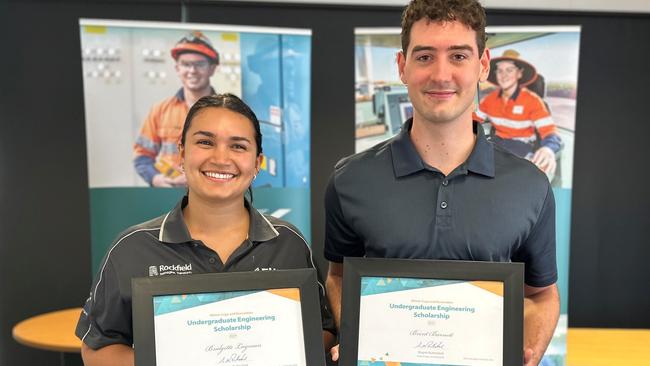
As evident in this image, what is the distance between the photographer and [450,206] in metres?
1.78

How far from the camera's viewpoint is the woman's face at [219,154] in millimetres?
1798

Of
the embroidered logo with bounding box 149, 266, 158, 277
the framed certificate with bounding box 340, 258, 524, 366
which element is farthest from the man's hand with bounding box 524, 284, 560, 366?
the embroidered logo with bounding box 149, 266, 158, 277

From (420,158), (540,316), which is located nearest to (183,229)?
(420,158)

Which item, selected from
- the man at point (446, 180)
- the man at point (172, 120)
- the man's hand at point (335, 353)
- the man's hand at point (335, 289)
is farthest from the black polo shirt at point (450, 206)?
the man at point (172, 120)

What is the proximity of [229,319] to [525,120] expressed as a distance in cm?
242

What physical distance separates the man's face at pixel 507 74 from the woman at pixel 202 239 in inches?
78.9

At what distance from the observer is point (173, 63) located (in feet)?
10.8

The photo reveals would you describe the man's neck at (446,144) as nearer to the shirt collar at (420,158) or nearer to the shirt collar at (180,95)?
the shirt collar at (420,158)

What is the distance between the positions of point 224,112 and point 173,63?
164cm

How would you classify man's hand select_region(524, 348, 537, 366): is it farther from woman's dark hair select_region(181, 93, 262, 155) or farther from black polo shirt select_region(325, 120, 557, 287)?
woman's dark hair select_region(181, 93, 262, 155)

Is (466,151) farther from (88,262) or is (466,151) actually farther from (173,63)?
(88,262)

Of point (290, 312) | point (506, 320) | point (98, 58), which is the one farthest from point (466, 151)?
point (98, 58)

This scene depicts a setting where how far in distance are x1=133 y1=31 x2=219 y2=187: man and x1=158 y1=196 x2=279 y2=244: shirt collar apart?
143cm

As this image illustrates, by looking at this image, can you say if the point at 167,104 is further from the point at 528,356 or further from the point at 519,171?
the point at 528,356
